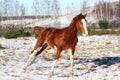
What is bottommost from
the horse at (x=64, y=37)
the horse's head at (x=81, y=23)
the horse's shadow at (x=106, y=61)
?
the horse's shadow at (x=106, y=61)

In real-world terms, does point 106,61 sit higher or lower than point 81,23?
lower

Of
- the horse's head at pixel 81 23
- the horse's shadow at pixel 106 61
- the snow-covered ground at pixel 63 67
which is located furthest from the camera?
the horse's shadow at pixel 106 61

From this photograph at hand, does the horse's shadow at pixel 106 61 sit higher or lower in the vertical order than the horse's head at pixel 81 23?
lower

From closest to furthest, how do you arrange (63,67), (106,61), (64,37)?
1. (64,37)
2. (63,67)
3. (106,61)

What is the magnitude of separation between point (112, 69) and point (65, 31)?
2443 millimetres

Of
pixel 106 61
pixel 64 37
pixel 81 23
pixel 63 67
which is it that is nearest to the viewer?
pixel 81 23

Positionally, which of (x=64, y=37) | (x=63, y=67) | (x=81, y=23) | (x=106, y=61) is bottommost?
(x=106, y=61)

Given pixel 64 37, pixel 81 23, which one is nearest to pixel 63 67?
pixel 64 37

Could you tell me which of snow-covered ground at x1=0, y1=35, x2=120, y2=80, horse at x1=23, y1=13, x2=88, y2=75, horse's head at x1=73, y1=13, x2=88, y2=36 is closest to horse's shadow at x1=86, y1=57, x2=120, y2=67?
snow-covered ground at x1=0, y1=35, x2=120, y2=80

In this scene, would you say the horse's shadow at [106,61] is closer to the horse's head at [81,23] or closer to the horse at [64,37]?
the horse at [64,37]

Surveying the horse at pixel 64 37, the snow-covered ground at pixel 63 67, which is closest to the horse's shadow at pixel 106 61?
the snow-covered ground at pixel 63 67

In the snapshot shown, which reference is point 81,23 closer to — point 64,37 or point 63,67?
point 64,37

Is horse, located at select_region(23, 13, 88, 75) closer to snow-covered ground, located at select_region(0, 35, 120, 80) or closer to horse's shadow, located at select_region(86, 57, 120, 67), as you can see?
snow-covered ground, located at select_region(0, 35, 120, 80)

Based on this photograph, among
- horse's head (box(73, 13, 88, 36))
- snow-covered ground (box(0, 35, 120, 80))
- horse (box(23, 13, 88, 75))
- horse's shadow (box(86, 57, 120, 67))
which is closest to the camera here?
horse's head (box(73, 13, 88, 36))
